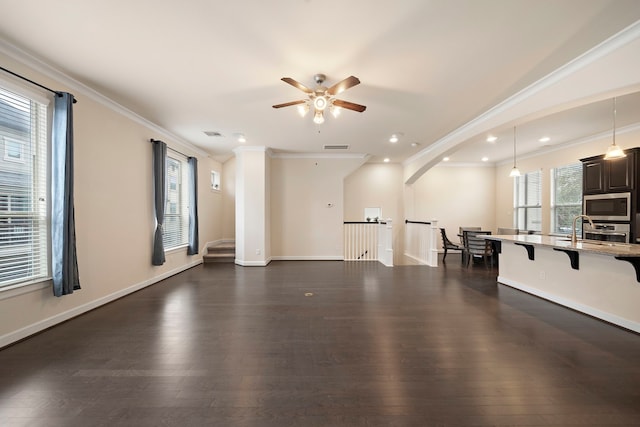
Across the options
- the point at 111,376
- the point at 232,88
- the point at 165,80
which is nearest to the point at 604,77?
the point at 232,88

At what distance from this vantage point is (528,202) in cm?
741

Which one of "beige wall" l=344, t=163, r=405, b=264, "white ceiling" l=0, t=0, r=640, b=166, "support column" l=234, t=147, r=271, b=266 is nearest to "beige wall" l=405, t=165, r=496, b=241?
"beige wall" l=344, t=163, r=405, b=264

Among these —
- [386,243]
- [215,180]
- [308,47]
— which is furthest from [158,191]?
[386,243]

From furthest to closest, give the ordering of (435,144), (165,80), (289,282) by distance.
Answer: (435,144), (289,282), (165,80)

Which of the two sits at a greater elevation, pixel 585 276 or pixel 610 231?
pixel 610 231

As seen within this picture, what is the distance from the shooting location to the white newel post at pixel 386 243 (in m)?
6.42

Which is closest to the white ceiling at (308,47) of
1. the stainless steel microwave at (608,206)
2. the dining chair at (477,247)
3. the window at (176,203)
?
the stainless steel microwave at (608,206)

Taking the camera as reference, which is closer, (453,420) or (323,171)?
(453,420)

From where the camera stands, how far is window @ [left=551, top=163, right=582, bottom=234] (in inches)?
235

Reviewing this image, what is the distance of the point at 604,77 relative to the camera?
8.09ft

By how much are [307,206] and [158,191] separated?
3.71 m

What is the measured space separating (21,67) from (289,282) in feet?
14.6

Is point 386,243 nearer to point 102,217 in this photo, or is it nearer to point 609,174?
point 609,174

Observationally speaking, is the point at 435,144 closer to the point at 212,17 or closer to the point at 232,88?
the point at 232,88
